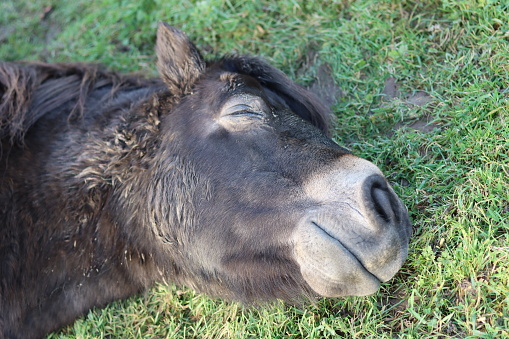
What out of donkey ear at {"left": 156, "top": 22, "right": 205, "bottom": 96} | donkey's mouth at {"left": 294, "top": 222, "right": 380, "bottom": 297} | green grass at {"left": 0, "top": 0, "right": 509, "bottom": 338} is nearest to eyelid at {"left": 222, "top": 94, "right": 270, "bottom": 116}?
donkey ear at {"left": 156, "top": 22, "right": 205, "bottom": 96}

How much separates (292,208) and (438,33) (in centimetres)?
221

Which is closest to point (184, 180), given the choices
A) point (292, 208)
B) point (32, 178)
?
point (292, 208)

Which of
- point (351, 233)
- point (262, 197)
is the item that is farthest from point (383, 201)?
point (262, 197)

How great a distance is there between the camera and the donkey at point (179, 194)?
255 centimetres

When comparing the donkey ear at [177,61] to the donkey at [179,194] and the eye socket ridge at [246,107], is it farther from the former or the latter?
the eye socket ridge at [246,107]

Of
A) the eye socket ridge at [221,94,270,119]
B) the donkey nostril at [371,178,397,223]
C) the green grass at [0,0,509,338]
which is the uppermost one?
the eye socket ridge at [221,94,270,119]

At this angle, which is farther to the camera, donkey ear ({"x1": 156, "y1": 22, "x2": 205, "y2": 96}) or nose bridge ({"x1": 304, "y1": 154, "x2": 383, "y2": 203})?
donkey ear ({"x1": 156, "y1": 22, "x2": 205, "y2": 96})

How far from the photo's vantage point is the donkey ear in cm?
352

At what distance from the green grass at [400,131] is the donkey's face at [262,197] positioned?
42 centimetres

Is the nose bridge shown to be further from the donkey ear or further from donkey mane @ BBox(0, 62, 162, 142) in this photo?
donkey mane @ BBox(0, 62, 162, 142)

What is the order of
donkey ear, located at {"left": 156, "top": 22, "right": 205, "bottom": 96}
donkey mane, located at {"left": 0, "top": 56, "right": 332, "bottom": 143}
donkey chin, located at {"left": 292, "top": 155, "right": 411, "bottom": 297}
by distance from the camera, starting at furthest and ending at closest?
donkey mane, located at {"left": 0, "top": 56, "right": 332, "bottom": 143} → donkey ear, located at {"left": 156, "top": 22, "right": 205, "bottom": 96} → donkey chin, located at {"left": 292, "top": 155, "right": 411, "bottom": 297}

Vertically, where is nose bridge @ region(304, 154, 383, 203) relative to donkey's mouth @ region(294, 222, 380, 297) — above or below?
above

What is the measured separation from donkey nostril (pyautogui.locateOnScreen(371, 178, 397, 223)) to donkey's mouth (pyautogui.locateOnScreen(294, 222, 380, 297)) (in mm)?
241

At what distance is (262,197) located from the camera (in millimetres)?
2777
